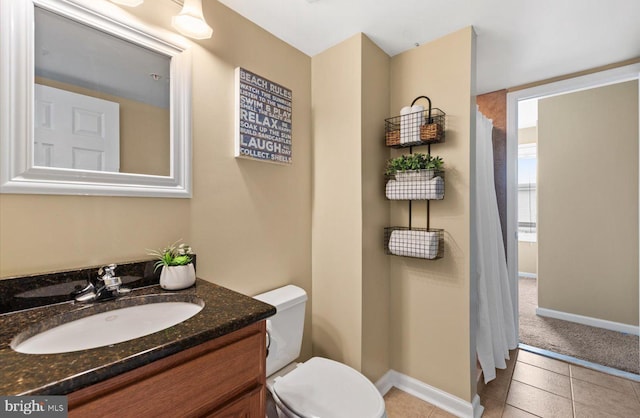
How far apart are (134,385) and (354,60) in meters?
1.79

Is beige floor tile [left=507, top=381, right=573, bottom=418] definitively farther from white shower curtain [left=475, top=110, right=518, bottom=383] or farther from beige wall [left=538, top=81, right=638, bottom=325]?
beige wall [left=538, top=81, right=638, bottom=325]

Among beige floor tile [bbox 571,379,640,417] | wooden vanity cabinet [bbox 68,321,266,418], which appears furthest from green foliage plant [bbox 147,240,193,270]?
beige floor tile [bbox 571,379,640,417]

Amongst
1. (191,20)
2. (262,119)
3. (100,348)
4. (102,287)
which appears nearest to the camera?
(100,348)

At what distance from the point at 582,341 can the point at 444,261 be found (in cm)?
190

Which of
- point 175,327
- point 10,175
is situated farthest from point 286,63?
point 175,327

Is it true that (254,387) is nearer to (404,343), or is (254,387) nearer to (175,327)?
(175,327)

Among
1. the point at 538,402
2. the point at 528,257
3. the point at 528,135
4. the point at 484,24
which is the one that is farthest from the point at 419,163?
the point at 528,257

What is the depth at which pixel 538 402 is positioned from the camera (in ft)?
5.71

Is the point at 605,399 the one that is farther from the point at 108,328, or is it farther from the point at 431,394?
the point at 108,328

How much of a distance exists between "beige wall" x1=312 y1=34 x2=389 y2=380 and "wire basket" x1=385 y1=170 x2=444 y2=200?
131mm

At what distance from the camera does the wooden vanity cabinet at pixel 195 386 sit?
59cm

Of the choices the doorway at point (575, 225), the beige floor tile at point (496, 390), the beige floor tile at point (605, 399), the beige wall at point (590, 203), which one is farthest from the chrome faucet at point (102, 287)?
the beige wall at point (590, 203)

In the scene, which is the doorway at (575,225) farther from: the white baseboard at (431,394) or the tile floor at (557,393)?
the white baseboard at (431,394)

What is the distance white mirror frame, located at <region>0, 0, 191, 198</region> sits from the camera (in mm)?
873
